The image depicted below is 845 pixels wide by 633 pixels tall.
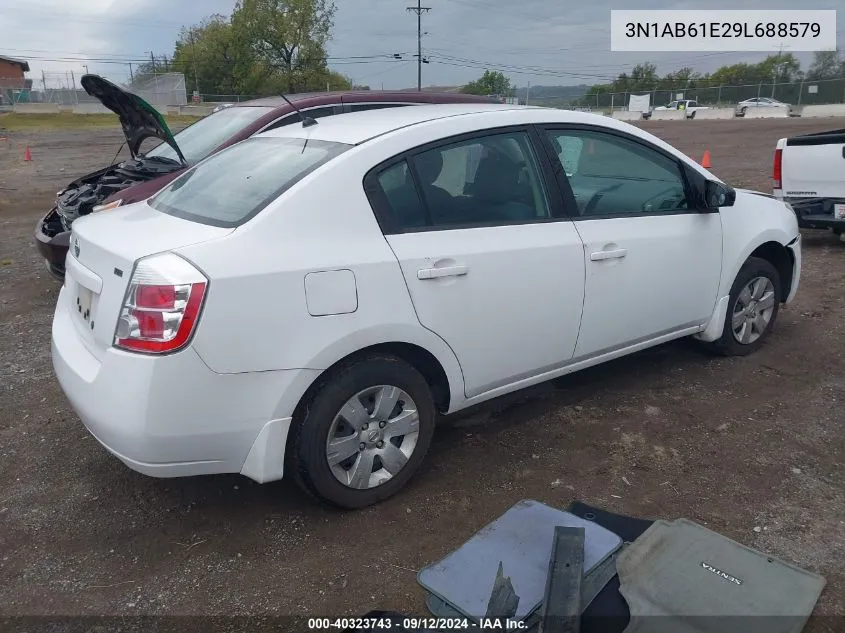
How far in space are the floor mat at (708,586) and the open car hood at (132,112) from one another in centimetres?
490

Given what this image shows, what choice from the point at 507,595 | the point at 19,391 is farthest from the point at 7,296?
the point at 507,595

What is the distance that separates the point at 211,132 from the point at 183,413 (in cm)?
466

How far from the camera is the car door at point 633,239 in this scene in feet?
12.6

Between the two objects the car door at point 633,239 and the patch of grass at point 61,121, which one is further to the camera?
the patch of grass at point 61,121

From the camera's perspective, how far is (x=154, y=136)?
674cm

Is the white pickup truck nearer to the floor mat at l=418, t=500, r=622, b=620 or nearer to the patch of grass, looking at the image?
the floor mat at l=418, t=500, r=622, b=620

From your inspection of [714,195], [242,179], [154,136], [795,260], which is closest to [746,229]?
[714,195]

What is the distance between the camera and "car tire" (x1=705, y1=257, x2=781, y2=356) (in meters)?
4.75

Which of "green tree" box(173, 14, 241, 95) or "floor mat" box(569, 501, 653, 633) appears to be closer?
"floor mat" box(569, 501, 653, 633)

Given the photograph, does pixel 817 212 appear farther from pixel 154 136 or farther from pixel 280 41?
pixel 280 41

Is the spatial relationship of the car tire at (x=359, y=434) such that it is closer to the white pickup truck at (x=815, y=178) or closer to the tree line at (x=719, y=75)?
the white pickup truck at (x=815, y=178)

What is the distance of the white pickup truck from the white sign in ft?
137

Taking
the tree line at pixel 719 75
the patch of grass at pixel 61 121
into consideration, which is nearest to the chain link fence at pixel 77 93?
the patch of grass at pixel 61 121

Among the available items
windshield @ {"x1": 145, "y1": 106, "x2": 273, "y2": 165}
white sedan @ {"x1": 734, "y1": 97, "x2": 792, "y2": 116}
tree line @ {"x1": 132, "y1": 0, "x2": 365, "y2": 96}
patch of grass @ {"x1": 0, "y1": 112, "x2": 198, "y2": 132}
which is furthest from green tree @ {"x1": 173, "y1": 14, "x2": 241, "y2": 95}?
windshield @ {"x1": 145, "y1": 106, "x2": 273, "y2": 165}
